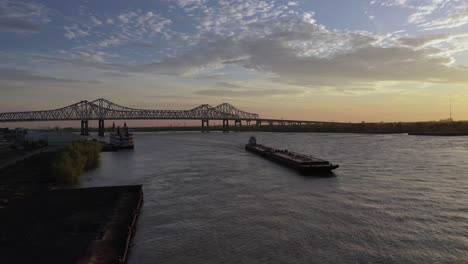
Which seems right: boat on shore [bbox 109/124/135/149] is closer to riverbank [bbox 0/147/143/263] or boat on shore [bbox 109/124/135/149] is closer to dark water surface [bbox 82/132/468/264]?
dark water surface [bbox 82/132/468/264]

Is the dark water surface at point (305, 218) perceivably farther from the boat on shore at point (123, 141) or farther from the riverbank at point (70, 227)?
the boat on shore at point (123, 141)

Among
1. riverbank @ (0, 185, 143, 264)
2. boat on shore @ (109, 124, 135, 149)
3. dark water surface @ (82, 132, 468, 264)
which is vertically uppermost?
boat on shore @ (109, 124, 135, 149)

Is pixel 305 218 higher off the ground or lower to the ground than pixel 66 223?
lower

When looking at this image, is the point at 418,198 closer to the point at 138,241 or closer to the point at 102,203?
the point at 138,241

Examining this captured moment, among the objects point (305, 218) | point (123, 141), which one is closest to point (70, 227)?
point (305, 218)

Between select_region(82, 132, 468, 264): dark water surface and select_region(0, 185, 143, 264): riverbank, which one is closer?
select_region(0, 185, 143, 264): riverbank

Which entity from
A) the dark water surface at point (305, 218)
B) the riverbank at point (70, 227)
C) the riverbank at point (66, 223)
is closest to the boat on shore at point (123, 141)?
the dark water surface at point (305, 218)

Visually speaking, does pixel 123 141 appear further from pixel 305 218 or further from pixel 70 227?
pixel 305 218

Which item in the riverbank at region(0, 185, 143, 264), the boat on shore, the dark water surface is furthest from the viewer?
the boat on shore

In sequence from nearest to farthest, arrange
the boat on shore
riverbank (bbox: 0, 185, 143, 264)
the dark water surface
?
riverbank (bbox: 0, 185, 143, 264)
the dark water surface
the boat on shore

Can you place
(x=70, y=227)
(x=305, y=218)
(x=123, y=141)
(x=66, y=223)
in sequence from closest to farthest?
(x=70, y=227)
(x=66, y=223)
(x=305, y=218)
(x=123, y=141)

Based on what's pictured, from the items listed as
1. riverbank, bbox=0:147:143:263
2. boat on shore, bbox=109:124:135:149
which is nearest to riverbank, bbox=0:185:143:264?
riverbank, bbox=0:147:143:263

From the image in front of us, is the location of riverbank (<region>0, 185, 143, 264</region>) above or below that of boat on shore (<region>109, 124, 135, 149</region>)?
below
